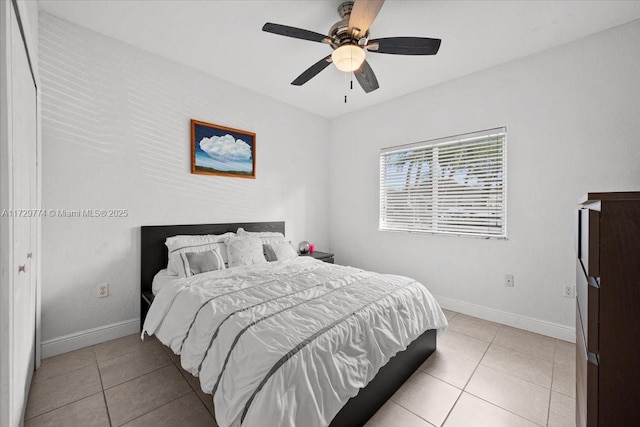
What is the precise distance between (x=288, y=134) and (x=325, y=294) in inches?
106

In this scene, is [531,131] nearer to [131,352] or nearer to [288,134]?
[288,134]

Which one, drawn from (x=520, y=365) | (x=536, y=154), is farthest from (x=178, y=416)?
(x=536, y=154)

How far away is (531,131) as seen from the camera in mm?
2664

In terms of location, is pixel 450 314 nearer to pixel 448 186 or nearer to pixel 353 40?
pixel 448 186

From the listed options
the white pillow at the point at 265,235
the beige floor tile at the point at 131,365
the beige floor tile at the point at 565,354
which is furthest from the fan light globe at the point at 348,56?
the beige floor tile at the point at 565,354

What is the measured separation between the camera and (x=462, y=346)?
7.97 feet

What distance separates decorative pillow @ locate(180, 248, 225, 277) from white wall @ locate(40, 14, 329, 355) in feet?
1.96

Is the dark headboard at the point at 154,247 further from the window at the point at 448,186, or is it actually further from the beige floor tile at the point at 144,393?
the window at the point at 448,186

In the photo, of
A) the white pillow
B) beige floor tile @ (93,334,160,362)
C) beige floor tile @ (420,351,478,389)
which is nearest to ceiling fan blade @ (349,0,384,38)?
the white pillow

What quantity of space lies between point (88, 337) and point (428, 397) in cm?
280

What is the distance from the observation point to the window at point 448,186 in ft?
9.52

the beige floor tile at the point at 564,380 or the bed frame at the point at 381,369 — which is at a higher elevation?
the bed frame at the point at 381,369

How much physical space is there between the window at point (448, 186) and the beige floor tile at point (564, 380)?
1.24 metres

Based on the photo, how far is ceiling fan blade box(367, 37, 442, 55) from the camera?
1866mm
